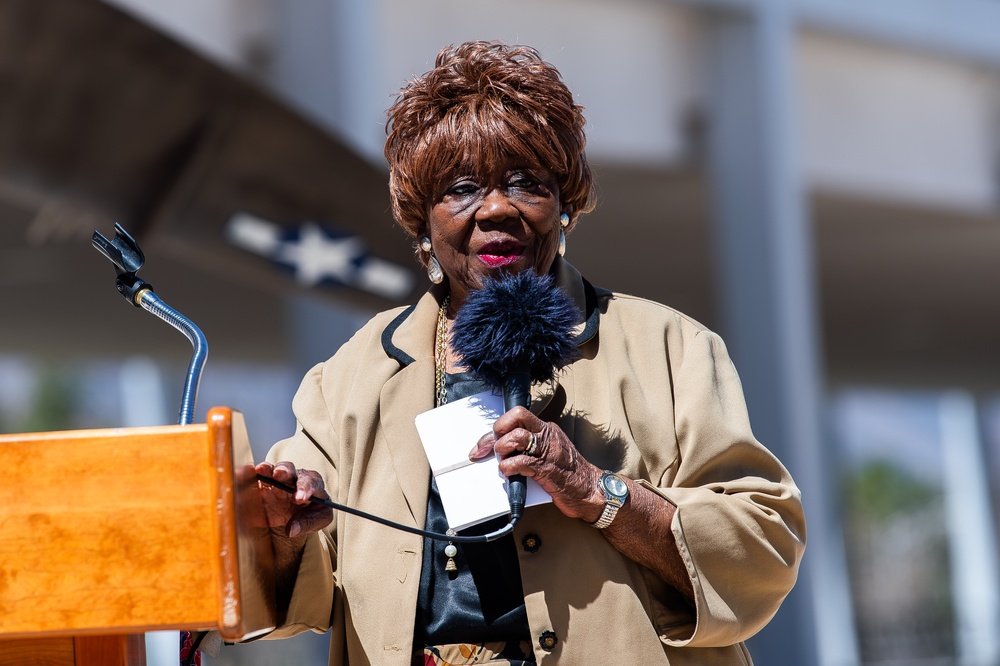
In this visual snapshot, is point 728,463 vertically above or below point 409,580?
above

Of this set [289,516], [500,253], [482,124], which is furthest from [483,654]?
[482,124]

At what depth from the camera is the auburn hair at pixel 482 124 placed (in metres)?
1.74

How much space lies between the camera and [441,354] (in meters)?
1.95

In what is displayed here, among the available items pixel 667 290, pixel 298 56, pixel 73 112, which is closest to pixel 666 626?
pixel 73 112

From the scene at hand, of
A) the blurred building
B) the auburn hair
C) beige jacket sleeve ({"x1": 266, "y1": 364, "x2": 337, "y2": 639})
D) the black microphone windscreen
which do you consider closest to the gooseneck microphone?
the black microphone windscreen

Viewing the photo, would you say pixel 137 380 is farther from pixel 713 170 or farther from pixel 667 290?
pixel 713 170

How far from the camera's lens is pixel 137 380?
15.0m

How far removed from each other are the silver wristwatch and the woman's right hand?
1.27 feet

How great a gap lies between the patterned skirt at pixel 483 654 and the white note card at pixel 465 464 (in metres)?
0.20

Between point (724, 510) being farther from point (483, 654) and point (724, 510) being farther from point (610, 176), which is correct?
point (610, 176)

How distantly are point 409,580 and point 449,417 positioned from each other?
249 mm

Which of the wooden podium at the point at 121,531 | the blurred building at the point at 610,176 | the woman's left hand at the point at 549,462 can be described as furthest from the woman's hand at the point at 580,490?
the blurred building at the point at 610,176

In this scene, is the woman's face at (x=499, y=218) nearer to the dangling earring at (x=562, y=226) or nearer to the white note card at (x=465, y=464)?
the dangling earring at (x=562, y=226)

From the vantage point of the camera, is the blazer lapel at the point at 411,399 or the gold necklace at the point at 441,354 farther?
the gold necklace at the point at 441,354
